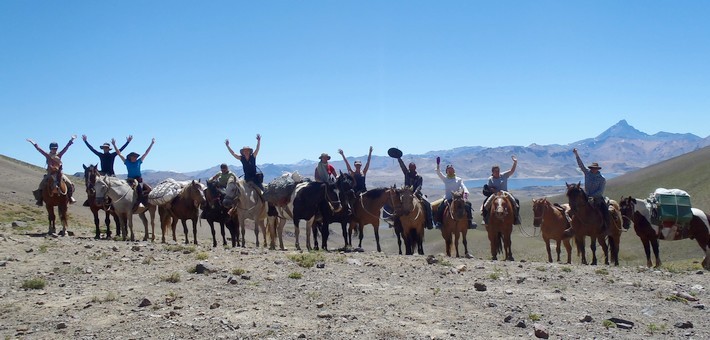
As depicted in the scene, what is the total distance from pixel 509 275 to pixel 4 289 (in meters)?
10.7

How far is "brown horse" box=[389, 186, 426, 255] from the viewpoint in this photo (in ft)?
59.2

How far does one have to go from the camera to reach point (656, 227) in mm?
18125

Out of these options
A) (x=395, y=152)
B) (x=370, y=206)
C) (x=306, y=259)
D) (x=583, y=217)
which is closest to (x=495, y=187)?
(x=583, y=217)

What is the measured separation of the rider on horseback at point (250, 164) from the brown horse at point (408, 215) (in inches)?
186

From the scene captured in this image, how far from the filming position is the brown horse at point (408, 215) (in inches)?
711

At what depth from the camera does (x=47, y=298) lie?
1050 cm

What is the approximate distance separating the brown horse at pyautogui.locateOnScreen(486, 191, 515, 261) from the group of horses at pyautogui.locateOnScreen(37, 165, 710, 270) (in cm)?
3

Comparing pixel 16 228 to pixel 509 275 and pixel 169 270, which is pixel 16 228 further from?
pixel 509 275

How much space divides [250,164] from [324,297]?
31.1ft

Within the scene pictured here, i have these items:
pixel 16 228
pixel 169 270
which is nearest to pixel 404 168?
pixel 169 270

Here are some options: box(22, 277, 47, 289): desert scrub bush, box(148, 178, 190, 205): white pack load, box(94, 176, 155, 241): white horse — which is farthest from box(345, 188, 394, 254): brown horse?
box(22, 277, 47, 289): desert scrub bush

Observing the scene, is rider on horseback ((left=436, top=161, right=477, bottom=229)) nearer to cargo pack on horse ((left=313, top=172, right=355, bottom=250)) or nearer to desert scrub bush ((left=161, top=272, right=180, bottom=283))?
cargo pack on horse ((left=313, top=172, right=355, bottom=250))

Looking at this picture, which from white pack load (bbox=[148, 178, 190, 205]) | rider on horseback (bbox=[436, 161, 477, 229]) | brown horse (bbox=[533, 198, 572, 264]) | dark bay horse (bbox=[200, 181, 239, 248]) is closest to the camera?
rider on horseback (bbox=[436, 161, 477, 229])

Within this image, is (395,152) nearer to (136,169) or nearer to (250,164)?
(250,164)
